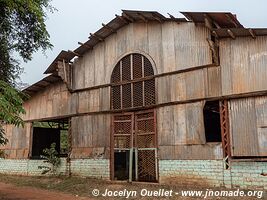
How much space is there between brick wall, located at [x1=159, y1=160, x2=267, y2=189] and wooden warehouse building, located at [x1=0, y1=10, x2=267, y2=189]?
0.11ft

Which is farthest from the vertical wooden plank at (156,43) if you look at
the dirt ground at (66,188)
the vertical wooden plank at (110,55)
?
the dirt ground at (66,188)

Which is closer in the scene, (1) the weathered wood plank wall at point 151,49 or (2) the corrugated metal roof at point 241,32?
(2) the corrugated metal roof at point 241,32

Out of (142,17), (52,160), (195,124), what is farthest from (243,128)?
(52,160)

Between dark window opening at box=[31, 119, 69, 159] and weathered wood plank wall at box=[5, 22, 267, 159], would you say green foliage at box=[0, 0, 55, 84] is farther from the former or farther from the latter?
dark window opening at box=[31, 119, 69, 159]

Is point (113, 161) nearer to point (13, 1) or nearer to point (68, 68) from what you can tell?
point (68, 68)

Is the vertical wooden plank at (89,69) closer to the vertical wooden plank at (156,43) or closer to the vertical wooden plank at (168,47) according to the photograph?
the vertical wooden plank at (156,43)

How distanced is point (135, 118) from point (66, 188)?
4.13 m

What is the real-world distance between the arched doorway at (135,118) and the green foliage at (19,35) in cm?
380

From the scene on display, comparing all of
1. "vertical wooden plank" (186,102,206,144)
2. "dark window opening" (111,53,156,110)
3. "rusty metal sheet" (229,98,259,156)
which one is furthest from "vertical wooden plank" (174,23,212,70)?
"rusty metal sheet" (229,98,259,156)

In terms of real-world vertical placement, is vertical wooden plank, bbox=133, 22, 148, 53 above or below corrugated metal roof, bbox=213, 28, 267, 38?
above

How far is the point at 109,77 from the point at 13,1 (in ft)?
20.0

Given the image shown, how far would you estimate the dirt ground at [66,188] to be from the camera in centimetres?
1206

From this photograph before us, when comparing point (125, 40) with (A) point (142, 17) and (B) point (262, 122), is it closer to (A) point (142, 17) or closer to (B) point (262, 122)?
(A) point (142, 17)

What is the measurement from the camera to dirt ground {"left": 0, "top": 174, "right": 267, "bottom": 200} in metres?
12.1
